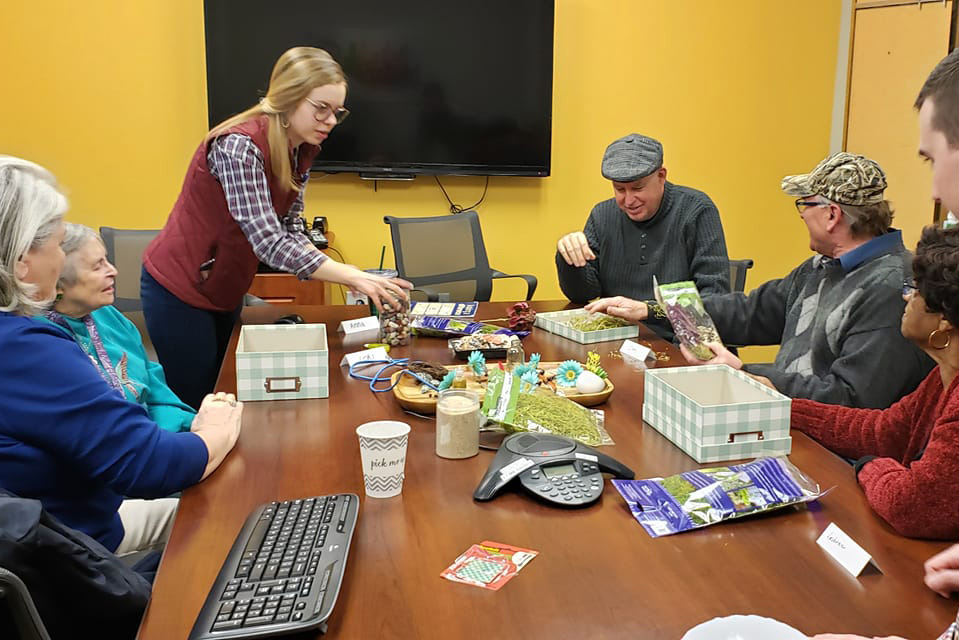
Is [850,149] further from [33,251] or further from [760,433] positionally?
[33,251]

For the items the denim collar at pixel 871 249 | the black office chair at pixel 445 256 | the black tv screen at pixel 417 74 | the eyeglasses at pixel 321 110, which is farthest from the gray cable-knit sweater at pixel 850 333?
the black tv screen at pixel 417 74

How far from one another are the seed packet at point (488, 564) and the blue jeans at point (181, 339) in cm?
155

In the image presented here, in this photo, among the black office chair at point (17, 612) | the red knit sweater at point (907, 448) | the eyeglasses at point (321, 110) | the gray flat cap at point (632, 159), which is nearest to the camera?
the black office chair at point (17, 612)

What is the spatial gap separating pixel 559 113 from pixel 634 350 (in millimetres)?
2591

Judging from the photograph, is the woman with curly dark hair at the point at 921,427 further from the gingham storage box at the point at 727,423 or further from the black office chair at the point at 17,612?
the black office chair at the point at 17,612

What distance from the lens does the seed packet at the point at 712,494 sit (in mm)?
1141

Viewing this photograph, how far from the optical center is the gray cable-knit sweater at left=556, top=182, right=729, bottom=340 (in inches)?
106

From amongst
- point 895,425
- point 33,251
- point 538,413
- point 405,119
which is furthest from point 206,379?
point 405,119

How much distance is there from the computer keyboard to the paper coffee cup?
0.06 metres

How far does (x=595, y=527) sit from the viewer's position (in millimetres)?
1143

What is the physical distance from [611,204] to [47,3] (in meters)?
2.96

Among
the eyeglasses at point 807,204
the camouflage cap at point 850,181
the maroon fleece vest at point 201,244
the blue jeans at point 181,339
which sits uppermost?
the camouflage cap at point 850,181

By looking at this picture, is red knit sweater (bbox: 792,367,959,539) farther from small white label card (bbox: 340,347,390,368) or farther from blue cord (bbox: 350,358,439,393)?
small white label card (bbox: 340,347,390,368)

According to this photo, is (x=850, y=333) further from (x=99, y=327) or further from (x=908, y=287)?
(x=99, y=327)
